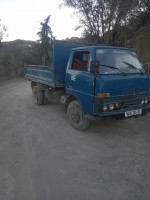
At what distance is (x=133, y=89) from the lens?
3.73 m

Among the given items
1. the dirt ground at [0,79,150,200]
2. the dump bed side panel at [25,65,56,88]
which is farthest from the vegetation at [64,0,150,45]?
the dirt ground at [0,79,150,200]

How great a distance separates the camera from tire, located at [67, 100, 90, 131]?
4160mm

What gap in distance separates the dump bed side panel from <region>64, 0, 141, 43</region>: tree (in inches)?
345

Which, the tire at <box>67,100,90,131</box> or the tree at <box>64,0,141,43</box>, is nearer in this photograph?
the tire at <box>67,100,90,131</box>

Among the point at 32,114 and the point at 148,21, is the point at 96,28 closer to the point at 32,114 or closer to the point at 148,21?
the point at 148,21

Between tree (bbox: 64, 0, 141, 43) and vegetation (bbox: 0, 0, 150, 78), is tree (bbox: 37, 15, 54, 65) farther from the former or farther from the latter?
tree (bbox: 64, 0, 141, 43)

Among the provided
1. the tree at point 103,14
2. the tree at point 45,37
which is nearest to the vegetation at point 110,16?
the tree at point 103,14

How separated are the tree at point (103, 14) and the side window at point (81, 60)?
10.0 meters

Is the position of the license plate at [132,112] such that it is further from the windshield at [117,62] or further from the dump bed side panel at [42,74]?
the dump bed side panel at [42,74]

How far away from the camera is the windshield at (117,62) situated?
3.67 meters

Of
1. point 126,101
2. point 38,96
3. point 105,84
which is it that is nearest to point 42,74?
point 38,96

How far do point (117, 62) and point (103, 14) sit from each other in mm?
11448

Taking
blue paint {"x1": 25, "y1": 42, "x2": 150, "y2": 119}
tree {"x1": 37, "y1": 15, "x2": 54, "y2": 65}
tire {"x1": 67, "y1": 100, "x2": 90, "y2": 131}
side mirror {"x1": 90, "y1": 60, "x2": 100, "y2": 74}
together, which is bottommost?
tire {"x1": 67, "y1": 100, "x2": 90, "y2": 131}

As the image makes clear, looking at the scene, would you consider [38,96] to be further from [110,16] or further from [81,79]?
[110,16]
